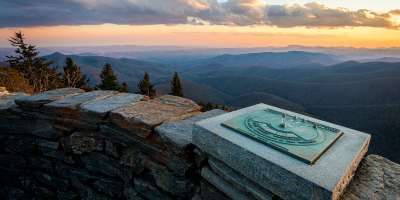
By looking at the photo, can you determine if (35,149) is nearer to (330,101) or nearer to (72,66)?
(72,66)

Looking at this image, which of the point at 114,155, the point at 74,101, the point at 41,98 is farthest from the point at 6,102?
the point at 114,155

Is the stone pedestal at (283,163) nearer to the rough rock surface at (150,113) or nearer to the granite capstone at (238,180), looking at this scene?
the granite capstone at (238,180)

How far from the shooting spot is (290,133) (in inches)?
115

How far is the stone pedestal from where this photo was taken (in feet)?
6.96

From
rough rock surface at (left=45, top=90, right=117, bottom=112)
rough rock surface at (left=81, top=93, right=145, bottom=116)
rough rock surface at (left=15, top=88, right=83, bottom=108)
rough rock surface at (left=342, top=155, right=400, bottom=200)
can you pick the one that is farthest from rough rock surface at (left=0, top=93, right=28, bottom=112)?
rough rock surface at (left=342, top=155, right=400, bottom=200)

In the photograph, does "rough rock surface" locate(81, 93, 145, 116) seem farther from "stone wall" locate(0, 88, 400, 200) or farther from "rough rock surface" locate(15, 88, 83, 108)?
"rough rock surface" locate(15, 88, 83, 108)

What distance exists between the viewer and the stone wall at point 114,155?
2.91 m

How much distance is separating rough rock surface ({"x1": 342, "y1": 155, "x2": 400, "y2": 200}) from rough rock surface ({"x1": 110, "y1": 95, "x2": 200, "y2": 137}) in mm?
2206

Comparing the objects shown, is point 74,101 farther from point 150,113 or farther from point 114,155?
point 150,113

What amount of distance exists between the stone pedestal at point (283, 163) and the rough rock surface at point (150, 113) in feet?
2.37

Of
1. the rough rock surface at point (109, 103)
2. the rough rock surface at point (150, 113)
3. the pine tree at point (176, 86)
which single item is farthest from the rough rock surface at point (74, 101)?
the pine tree at point (176, 86)

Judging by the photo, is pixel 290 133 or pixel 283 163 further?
pixel 290 133

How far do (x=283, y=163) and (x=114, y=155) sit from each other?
2.31m

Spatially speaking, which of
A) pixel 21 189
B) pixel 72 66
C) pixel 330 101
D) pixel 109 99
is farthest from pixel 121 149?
pixel 330 101
